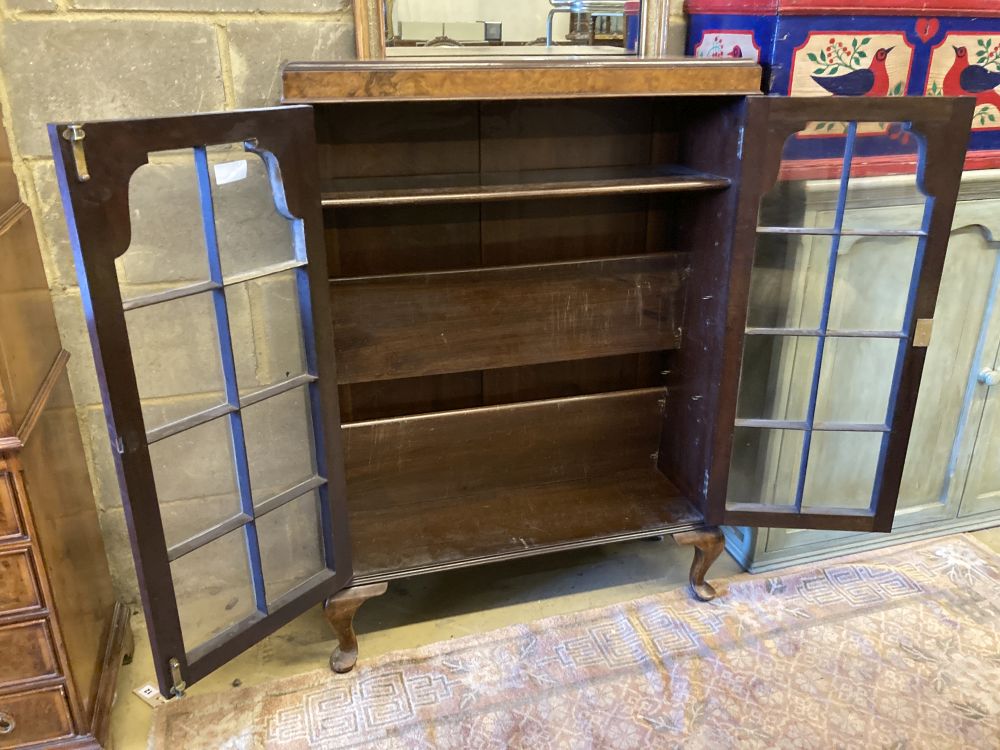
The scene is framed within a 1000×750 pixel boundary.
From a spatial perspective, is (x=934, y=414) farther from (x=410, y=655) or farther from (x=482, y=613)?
(x=410, y=655)

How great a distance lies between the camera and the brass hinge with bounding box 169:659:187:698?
151cm

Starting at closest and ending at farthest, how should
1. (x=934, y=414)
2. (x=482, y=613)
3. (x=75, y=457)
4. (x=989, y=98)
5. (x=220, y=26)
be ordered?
(x=220, y=26) → (x=75, y=457) → (x=989, y=98) → (x=482, y=613) → (x=934, y=414)

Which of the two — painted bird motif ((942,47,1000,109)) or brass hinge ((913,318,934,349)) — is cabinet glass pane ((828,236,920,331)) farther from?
painted bird motif ((942,47,1000,109))

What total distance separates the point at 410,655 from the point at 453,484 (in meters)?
0.45

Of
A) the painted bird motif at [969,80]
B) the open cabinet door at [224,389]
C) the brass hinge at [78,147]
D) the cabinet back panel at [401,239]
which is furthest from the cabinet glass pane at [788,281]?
the brass hinge at [78,147]

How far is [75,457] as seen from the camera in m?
1.78

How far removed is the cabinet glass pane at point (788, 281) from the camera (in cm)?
189

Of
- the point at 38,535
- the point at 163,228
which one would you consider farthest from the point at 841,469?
the point at 38,535

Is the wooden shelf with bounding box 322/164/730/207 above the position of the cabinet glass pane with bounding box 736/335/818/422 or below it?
above

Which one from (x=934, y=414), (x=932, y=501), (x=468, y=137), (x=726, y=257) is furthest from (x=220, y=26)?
(x=932, y=501)

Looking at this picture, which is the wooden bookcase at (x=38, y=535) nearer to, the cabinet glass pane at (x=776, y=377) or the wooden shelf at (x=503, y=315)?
the wooden shelf at (x=503, y=315)

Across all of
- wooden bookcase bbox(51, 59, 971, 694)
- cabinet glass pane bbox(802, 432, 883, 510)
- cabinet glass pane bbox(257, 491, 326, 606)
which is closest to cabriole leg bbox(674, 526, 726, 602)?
wooden bookcase bbox(51, 59, 971, 694)

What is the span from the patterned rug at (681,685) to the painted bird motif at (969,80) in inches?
50.1

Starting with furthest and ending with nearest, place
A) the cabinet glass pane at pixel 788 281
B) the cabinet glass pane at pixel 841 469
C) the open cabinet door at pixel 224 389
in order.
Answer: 1. the cabinet glass pane at pixel 841 469
2. the cabinet glass pane at pixel 788 281
3. the open cabinet door at pixel 224 389
